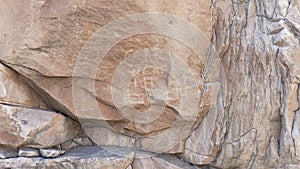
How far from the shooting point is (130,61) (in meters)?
1.42

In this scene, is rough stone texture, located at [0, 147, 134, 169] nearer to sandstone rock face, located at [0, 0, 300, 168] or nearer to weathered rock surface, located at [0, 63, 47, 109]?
sandstone rock face, located at [0, 0, 300, 168]

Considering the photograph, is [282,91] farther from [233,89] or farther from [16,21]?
[16,21]

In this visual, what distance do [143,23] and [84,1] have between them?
0.81 ft

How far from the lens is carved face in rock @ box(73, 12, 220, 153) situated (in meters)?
1.41

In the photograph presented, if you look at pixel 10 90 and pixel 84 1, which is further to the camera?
pixel 10 90

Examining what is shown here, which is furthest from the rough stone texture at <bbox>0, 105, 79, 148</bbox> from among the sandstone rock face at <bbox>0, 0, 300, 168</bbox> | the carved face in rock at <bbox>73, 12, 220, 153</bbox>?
the carved face in rock at <bbox>73, 12, 220, 153</bbox>

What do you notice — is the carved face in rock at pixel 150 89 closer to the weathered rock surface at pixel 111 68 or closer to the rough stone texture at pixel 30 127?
the weathered rock surface at pixel 111 68

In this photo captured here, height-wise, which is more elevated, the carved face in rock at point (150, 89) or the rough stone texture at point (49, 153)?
the carved face in rock at point (150, 89)

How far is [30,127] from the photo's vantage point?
1443 millimetres

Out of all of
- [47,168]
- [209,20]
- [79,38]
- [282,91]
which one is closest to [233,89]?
[282,91]

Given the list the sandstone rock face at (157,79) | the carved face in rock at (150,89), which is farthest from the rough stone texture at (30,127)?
the carved face in rock at (150,89)

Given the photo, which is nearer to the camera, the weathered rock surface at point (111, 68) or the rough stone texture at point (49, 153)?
the weathered rock surface at point (111, 68)

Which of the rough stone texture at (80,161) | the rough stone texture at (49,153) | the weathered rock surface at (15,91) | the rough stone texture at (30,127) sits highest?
the weathered rock surface at (15,91)

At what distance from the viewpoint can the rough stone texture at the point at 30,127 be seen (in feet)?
4.70
